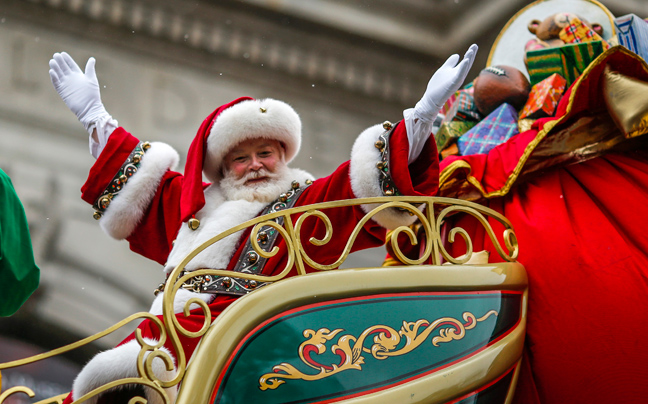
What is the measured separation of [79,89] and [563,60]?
1541mm

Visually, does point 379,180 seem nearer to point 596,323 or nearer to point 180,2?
point 596,323

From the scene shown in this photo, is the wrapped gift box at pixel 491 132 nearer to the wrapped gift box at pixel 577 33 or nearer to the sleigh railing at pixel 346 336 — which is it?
the wrapped gift box at pixel 577 33

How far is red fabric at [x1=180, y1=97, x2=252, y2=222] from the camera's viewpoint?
1828mm

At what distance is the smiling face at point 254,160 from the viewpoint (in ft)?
6.36

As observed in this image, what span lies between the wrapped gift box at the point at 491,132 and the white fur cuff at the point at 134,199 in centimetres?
100

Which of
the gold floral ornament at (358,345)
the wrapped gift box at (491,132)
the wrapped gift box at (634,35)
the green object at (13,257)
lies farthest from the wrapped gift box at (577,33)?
the green object at (13,257)

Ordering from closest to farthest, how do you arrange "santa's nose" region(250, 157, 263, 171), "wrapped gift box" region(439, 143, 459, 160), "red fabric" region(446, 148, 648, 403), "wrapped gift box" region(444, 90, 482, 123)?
"red fabric" region(446, 148, 648, 403) < "santa's nose" region(250, 157, 263, 171) < "wrapped gift box" region(439, 143, 459, 160) < "wrapped gift box" region(444, 90, 482, 123)

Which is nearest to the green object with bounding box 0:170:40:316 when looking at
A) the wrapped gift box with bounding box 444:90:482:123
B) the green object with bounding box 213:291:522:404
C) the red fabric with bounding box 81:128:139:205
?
the red fabric with bounding box 81:128:139:205

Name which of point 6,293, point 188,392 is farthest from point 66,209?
point 188,392

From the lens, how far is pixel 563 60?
6.97ft

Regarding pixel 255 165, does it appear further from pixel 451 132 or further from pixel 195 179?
pixel 451 132

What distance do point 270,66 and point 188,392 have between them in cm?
326

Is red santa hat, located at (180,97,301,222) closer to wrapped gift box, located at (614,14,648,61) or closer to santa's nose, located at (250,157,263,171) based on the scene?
santa's nose, located at (250,157,263,171)

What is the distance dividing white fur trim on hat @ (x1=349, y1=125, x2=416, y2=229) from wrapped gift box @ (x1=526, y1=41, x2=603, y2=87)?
78cm
